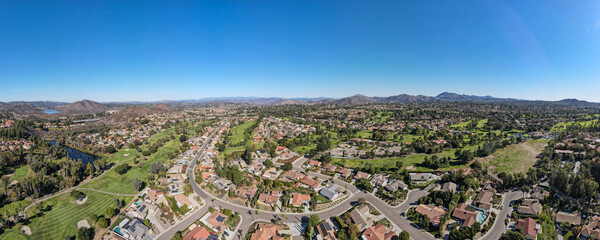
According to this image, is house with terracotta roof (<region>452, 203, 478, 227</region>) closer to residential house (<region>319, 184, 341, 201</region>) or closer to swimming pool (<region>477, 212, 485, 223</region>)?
swimming pool (<region>477, 212, 485, 223</region>)

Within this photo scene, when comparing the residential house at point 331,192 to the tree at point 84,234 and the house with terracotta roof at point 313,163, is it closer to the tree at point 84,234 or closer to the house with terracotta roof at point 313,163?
the house with terracotta roof at point 313,163

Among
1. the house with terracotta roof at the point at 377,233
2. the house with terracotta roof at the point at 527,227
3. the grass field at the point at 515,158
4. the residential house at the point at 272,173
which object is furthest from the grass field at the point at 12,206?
the grass field at the point at 515,158

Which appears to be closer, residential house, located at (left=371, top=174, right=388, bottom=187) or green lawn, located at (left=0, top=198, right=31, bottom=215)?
green lawn, located at (left=0, top=198, right=31, bottom=215)

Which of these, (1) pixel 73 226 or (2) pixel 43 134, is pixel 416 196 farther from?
(2) pixel 43 134

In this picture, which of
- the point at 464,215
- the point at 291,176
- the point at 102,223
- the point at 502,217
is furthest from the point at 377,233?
the point at 102,223

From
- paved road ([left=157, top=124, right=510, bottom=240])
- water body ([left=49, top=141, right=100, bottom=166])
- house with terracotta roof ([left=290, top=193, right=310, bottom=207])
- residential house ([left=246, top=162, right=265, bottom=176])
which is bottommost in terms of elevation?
water body ([left=49, top=141, right=100, bottom=166])

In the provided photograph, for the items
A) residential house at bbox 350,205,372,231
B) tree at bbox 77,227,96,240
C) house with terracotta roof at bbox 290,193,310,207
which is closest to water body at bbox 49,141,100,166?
tree at bbox 77,227,96,240
